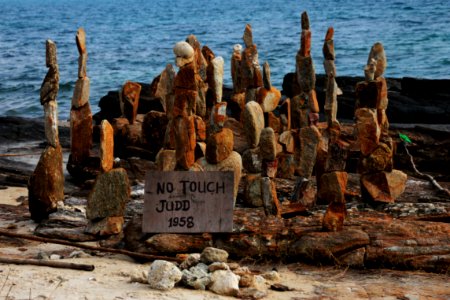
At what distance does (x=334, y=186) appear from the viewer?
23.6 ft

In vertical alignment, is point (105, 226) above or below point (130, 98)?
below

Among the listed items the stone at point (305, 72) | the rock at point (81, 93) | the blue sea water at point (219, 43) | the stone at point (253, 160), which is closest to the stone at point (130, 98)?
the rock at point (81, 93)

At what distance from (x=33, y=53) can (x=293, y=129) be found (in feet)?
103

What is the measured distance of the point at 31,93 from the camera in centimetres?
2588

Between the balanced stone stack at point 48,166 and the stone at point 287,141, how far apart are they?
2.63 m

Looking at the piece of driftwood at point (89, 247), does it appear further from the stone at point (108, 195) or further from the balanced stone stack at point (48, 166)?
the balanced stone stack at point (48, 166)

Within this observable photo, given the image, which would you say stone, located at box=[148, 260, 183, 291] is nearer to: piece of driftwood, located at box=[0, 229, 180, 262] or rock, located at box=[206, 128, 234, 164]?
piece of driftwood, located at box=[0, 229, 180, 262]

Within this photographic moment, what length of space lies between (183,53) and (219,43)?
3492 centimetres

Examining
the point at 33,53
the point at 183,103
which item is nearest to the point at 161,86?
the point at 183,103

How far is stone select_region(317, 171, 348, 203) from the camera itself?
7180 millimetres

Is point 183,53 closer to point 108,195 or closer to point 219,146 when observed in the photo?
point 219,146

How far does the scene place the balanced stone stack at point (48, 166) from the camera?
8.15 meters

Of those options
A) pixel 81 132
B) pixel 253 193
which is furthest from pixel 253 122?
pixel 81 132

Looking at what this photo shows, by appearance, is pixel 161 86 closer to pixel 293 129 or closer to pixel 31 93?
pixel 293 129
